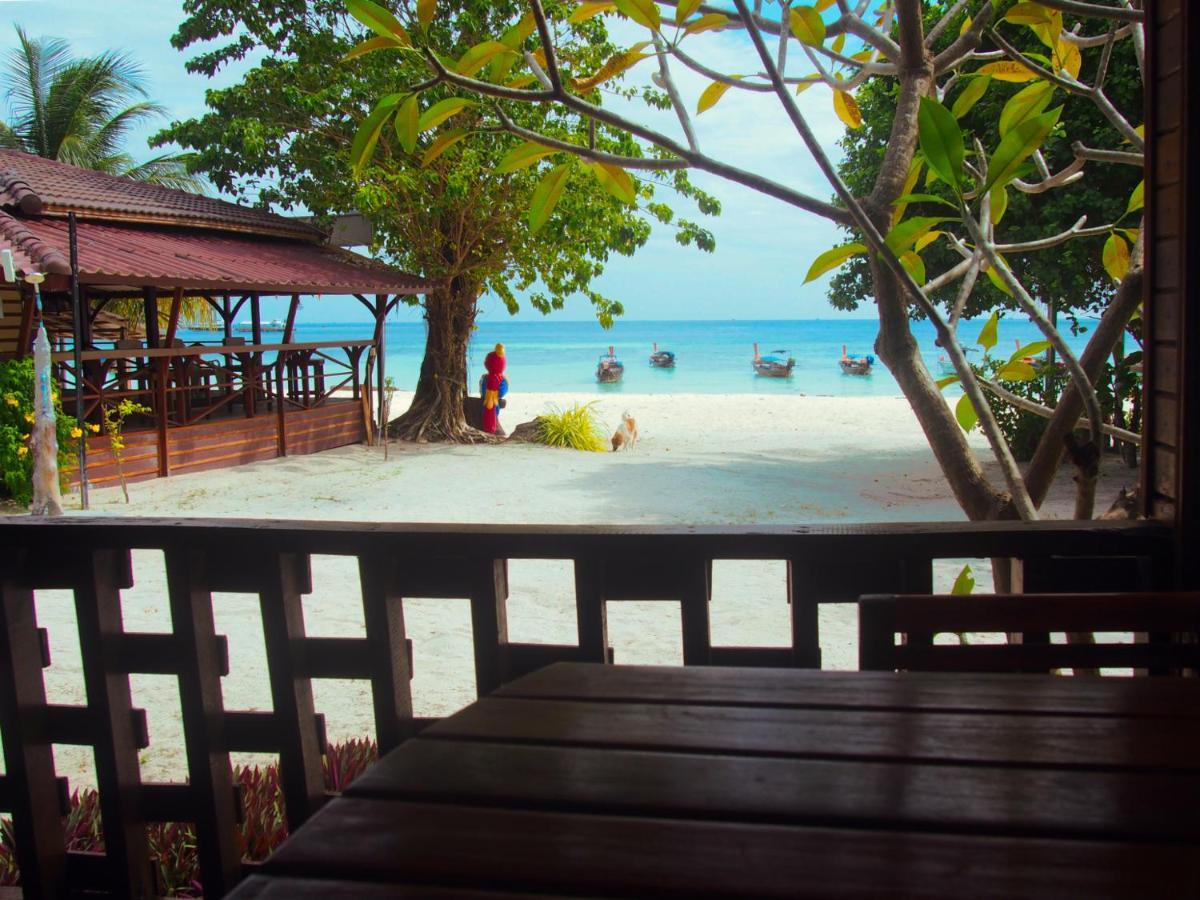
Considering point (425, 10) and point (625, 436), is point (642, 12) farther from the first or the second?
point (625, 436)

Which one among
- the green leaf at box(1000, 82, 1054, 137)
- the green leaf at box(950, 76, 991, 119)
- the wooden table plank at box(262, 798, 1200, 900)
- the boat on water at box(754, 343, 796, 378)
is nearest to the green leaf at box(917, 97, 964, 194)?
the green leaf at box(1000, 82, 1054, 137)

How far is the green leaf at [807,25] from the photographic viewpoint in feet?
5.57

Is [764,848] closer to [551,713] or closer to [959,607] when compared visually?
[551,713]

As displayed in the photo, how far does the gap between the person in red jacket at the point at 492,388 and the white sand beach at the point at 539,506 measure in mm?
1208

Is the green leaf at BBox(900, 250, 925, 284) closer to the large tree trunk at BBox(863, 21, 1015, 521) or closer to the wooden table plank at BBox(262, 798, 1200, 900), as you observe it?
the large tree trunk at BBox(863, 21, 1015, 521)

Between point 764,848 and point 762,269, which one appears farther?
point 762,269

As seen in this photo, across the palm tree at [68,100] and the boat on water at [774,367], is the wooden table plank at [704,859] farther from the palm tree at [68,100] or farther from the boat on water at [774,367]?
the boat on water at [774,367]

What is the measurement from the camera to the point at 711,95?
6.05ft

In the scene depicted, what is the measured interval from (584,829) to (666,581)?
0.69 metres

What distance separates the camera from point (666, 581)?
54.4 inches

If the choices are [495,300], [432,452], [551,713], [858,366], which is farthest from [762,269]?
[858,366]

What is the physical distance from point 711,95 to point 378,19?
0.69 meters

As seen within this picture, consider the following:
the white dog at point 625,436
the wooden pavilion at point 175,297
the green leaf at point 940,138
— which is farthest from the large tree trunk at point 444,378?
the green leaf at point 940,138

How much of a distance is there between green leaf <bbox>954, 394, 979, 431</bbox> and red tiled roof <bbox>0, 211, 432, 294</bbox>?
8004 millimetres
